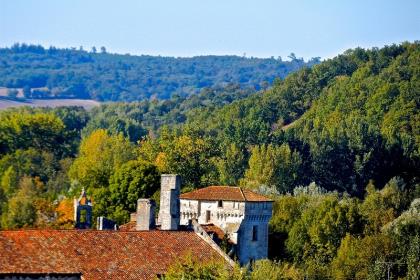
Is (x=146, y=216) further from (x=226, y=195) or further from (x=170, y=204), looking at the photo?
(x=226, y=195)

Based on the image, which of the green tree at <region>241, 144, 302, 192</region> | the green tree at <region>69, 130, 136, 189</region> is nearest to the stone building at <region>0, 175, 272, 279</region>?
the green tree at <region>69, 130, 136, 189</region>

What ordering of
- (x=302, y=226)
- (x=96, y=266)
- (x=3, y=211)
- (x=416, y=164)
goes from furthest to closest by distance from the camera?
(x=416, y=164), (x=3, y=211), (x=302, y=226), (x=96, y=266)

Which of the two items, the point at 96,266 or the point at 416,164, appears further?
the point at 416,164

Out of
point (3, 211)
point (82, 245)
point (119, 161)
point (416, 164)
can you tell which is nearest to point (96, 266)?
point (82, 245)

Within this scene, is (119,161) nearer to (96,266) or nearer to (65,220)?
(65,220)

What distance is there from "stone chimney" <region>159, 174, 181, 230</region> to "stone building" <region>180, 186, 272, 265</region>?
3.97m

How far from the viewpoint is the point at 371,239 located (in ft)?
249

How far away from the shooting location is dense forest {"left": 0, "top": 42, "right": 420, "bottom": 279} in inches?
2992

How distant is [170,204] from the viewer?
62875mm

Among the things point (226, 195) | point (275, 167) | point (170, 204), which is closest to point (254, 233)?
point (226, 195)

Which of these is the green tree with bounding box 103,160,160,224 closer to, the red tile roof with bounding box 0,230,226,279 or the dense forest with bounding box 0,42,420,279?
the dense forest with bounding box 0,42,420,279

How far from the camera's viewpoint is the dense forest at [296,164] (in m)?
76.0

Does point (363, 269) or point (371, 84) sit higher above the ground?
point (371, 84)

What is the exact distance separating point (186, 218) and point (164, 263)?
53.1ft
